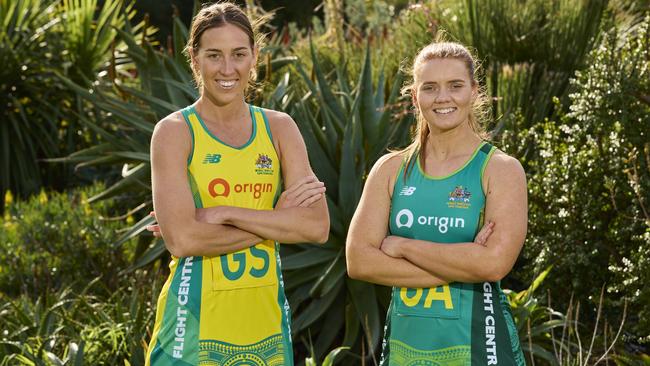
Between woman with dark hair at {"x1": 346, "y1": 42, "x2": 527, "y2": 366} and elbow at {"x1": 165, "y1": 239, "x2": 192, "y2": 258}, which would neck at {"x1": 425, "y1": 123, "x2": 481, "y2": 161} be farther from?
elbow at {"x1": 165, "y1": 239, "x2": 192, "y2": 258}

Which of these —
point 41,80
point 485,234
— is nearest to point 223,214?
point 485,234

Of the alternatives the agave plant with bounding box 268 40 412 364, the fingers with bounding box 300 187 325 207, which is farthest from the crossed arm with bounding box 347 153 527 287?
the agave plant with bounding box 268 40 412 364

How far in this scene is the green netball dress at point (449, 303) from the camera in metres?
3.20

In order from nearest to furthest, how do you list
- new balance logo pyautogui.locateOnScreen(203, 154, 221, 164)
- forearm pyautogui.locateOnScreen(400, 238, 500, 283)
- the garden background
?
forearm pyautogui.locateOnScreen(400, 238, 500, 283) < new balance logo pyautogui.locateOnScreen(203, 154, 221, 164) < the garden background

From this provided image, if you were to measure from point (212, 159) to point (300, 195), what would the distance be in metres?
0.34

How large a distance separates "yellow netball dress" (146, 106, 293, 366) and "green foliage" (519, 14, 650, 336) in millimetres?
2627

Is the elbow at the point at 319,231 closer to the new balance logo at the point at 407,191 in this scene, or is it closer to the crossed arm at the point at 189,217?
the crossed arm at the point at 189,217

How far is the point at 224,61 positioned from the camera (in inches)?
136

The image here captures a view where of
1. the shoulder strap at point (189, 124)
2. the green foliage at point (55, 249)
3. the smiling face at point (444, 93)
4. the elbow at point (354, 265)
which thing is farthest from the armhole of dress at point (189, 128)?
the green foliage at point (55, 249)

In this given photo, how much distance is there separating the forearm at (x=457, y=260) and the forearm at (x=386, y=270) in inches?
1.5

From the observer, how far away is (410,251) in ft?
10.7

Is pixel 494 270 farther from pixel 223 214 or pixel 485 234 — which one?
pixel 223 214

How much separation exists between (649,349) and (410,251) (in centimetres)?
299

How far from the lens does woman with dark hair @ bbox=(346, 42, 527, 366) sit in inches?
126
